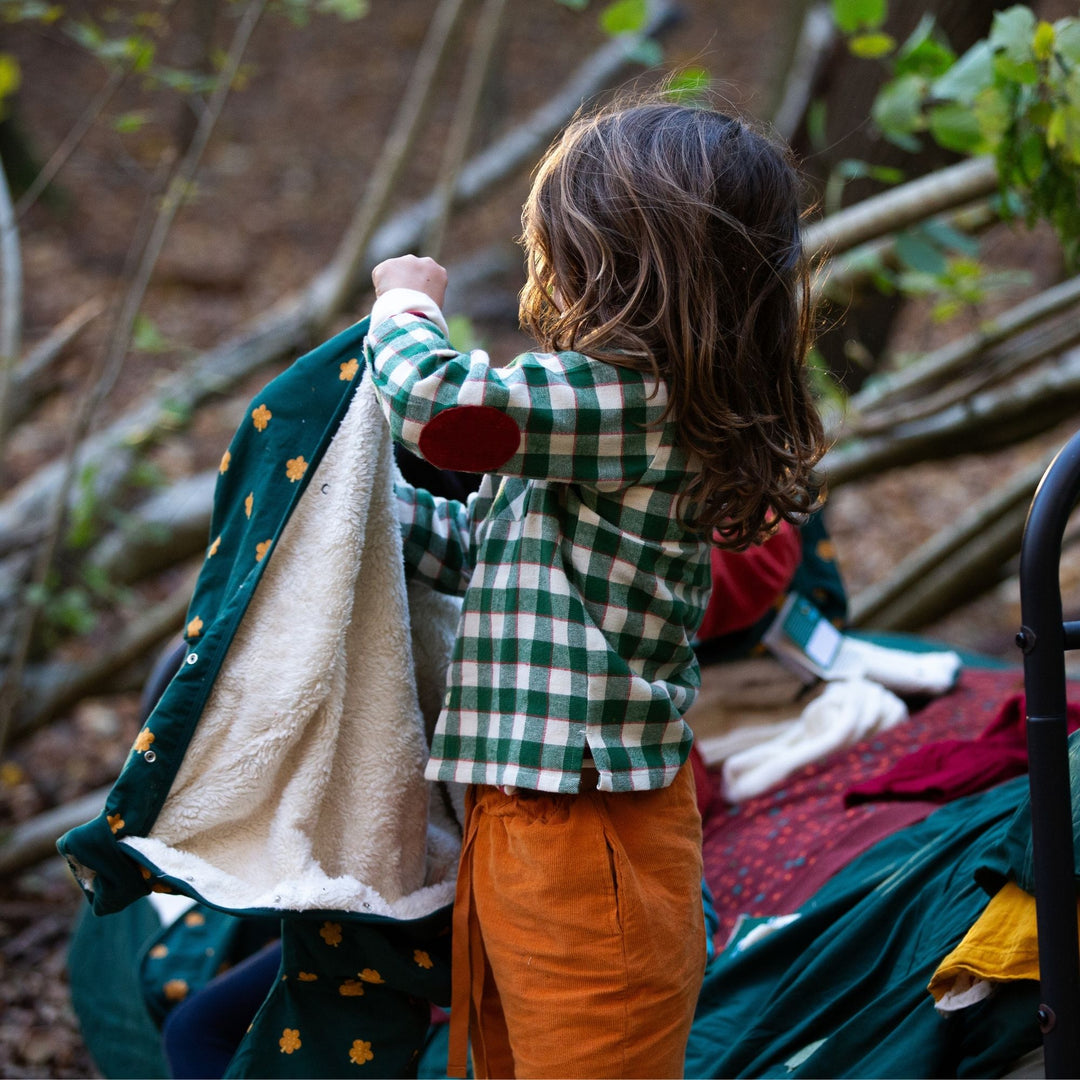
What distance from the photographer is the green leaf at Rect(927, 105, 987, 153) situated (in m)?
2.63

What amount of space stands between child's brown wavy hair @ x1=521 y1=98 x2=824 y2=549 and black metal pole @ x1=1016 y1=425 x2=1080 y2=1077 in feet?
1.21

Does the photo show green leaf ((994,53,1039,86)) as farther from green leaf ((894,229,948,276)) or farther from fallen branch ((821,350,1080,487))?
fallen branch ((821,350,1080,487))

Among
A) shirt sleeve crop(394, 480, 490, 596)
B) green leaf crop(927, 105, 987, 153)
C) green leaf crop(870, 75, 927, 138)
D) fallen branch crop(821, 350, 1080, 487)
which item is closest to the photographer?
shirt sleeve crop(394, 480, 490, 596)

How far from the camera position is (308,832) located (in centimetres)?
151

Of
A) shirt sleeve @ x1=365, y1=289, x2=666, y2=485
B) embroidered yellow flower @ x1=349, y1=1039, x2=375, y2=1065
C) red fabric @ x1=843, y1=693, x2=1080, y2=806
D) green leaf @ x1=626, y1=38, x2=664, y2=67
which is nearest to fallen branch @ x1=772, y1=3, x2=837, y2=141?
green leaf @ x1=626, y1=38, x2=664, y2=67

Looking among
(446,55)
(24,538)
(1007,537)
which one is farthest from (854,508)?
(24,538)

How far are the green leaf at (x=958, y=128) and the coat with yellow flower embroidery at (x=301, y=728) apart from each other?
5.73ft

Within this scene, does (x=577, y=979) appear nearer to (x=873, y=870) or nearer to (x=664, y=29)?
(x=873, y=870)

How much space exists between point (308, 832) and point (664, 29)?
5.33 m

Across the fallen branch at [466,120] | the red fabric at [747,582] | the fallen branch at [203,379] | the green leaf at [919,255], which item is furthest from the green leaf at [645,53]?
the red fabric at [747,582]

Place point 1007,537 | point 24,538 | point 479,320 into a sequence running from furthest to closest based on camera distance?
point 479,320
point 1007,537
point 24,538

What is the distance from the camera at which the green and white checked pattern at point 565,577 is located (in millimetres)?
1365

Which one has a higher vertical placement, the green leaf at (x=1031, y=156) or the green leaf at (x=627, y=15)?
the green leaf at (x=627, y=15)

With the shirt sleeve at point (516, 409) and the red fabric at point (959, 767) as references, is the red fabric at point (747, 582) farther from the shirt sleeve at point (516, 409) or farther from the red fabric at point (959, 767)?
the shirt sleeve at point (516, 409)
